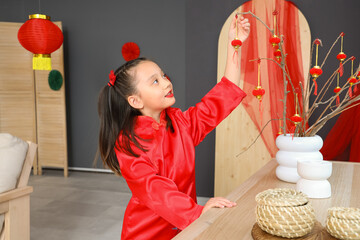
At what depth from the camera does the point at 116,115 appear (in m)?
1.33

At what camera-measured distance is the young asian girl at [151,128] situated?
3.87 ft

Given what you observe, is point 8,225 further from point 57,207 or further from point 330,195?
point 57,207

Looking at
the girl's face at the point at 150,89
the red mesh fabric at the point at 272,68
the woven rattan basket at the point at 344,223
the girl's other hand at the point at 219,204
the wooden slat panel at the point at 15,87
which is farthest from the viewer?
the wooden slat panel at the point at 15,87

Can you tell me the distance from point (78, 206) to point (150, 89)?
253 cm

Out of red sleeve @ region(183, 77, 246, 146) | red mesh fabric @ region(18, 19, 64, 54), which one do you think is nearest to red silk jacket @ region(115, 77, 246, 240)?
red sleeve @ region(183, 77, 246, 146)

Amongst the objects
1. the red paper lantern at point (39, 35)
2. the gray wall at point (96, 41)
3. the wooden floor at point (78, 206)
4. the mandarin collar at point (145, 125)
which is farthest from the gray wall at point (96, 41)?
the mandarin collar at point (145, 125)

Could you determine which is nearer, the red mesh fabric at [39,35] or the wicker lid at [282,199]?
the wicker lid at [282,199]

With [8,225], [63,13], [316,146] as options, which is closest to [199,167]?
[8,225]

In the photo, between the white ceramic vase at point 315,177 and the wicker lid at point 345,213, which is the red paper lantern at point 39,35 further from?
the wicker lid at point 345,213

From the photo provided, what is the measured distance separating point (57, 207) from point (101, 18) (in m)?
2.88

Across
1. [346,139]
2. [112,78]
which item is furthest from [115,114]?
[346,139]

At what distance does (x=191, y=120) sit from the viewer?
4.53 ft

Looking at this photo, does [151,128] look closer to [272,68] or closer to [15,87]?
[272,68]

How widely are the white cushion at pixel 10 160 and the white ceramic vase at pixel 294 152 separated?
3.97 feet
